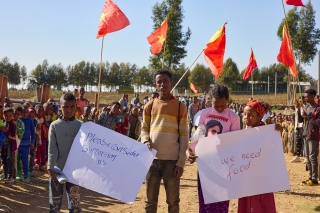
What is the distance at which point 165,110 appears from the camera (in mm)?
3881

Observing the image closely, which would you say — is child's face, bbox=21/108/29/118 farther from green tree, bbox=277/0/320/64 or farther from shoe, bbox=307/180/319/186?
green tree, bbox=277/0/320/64

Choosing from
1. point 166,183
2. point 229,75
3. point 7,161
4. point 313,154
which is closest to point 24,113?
point 7,161

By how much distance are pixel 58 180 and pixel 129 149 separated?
0.78 metres

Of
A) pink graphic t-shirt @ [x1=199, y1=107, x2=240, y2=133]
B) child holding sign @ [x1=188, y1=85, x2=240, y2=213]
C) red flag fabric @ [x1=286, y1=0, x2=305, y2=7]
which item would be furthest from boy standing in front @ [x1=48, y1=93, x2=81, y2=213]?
red flag fabric @ [x1=286, y1=0, x2=305, y2=7]

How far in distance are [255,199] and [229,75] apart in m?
62.4

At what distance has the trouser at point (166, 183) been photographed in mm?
3871

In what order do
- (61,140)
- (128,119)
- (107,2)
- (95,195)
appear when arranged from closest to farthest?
(61,140)
(95,195)
(107,2)
(128,119)

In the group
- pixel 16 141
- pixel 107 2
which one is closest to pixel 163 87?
pixel 16 141

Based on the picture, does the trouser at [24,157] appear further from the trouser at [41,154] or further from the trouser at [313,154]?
the trouser at [313,154]

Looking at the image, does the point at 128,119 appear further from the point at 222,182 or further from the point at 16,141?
the point at 222,182

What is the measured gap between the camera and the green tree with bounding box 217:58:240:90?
210ft

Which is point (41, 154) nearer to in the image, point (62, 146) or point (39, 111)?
point (39, 111)

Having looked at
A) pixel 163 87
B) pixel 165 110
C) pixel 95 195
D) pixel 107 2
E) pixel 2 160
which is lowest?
pixel 95 195

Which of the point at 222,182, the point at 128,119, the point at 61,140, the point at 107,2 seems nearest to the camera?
the point at 222,182
